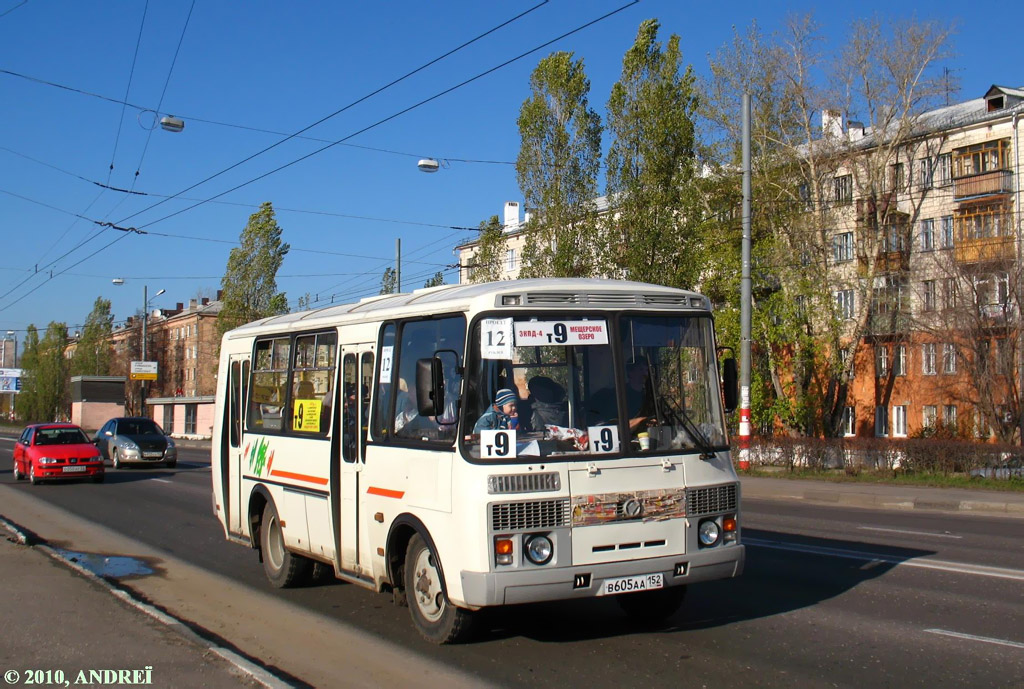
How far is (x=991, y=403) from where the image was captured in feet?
97.8

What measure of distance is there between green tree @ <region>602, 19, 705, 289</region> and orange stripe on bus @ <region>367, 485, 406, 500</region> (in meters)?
23.2

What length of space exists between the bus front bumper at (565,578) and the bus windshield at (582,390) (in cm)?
78

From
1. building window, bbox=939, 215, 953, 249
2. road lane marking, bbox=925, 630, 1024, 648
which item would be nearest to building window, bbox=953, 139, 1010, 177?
building window, bbox=939, 215, 953, 249

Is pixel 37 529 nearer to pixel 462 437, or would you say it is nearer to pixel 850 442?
pixel 462 437

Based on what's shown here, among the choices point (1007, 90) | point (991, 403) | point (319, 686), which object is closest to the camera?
point (319, 686)

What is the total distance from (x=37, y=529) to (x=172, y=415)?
58860 millimetres

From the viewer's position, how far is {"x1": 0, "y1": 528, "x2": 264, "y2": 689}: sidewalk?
6328 millimetres

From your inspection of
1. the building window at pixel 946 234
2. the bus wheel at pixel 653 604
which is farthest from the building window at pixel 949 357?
the bus wheel at pixel 653 604

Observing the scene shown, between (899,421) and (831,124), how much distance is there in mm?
13820

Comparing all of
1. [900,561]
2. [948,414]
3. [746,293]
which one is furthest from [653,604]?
[948,414]


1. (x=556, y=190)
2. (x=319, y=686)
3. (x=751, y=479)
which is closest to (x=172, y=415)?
(x=556, y=190)

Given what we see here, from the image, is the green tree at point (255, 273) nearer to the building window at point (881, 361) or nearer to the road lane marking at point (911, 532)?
the building window at point (881, 361)

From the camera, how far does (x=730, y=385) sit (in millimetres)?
7895

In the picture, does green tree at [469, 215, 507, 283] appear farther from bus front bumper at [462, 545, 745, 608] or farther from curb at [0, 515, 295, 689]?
bus front bumper at [462, 545, 745, 608]
